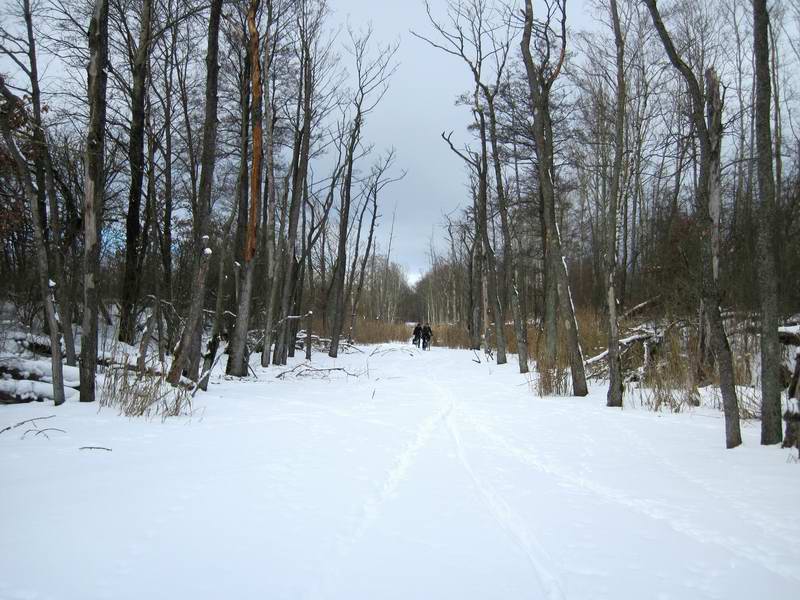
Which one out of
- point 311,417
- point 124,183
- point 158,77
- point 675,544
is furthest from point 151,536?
point 158,77

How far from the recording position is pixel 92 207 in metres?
5.72

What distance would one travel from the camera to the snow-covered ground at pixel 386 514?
182 centimetres

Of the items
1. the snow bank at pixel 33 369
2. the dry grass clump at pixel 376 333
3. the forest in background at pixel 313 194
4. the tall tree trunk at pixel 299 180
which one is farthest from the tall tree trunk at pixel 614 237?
the dry grass clump at pixel 376 333

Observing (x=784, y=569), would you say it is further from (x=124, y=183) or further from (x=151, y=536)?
(x=124, y=183)

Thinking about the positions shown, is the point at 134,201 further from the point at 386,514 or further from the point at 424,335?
the point at 424,335

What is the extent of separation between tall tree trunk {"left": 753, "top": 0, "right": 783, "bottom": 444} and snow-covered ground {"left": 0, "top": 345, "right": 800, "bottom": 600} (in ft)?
1.25

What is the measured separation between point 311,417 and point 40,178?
734 centimetres

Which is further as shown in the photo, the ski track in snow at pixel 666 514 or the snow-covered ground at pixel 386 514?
the ski track in snow at pixel 666 514

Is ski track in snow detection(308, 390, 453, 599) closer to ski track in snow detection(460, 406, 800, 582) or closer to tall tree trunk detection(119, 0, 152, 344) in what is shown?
ski track in snow detection(460, 406, 800, 582)

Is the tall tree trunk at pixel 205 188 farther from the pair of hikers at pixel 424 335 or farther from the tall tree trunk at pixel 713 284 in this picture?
the pair of hikers at pixel 424 335

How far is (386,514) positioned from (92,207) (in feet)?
17.0

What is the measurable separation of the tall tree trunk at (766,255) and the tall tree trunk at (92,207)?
665 centimetres

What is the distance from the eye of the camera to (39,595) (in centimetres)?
159

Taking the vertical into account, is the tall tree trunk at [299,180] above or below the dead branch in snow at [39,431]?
above
